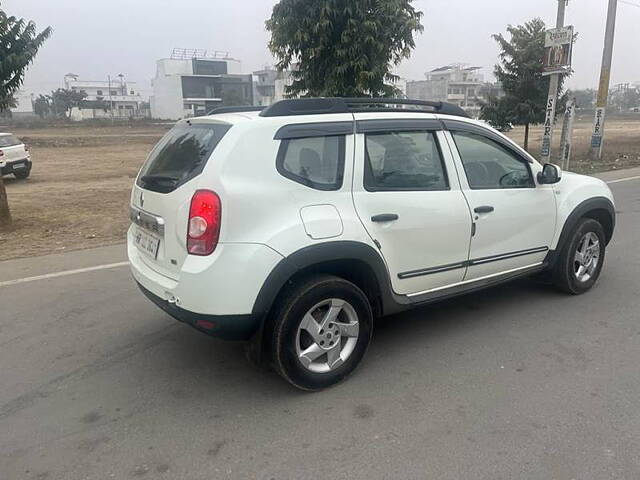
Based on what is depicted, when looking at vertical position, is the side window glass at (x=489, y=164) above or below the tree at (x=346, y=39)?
below

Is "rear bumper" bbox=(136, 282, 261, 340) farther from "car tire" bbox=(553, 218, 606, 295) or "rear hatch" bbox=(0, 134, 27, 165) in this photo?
"rear hatch" bbox=(0, 134, 27, 165)

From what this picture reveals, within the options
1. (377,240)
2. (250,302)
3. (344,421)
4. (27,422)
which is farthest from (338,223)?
(27,422)

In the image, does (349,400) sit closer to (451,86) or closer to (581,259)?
(581,259)

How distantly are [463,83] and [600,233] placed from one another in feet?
383

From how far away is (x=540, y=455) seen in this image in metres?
2.55

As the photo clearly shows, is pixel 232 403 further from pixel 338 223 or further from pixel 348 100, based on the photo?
pixel 348 100

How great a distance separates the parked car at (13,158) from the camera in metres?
14.8

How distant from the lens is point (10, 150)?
49.5 ft

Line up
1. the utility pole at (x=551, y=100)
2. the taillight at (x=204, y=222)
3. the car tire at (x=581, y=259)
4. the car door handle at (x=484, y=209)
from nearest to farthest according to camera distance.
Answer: the taillight at (x=204, y=222) → the car door handle at (x=484, y=209) → the car tire at (x=581, y=259) → the utility pole at (x=551, y=100)

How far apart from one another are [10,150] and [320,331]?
15.2m

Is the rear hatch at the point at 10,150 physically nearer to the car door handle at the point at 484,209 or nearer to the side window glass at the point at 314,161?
the side window glass at the point at 314,161

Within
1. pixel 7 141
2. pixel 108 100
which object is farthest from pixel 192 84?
pixel 7 141

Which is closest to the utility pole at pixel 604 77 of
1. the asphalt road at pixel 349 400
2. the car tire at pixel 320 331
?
the asphalt road at pixel 349 400

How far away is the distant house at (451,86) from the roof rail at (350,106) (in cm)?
9549
